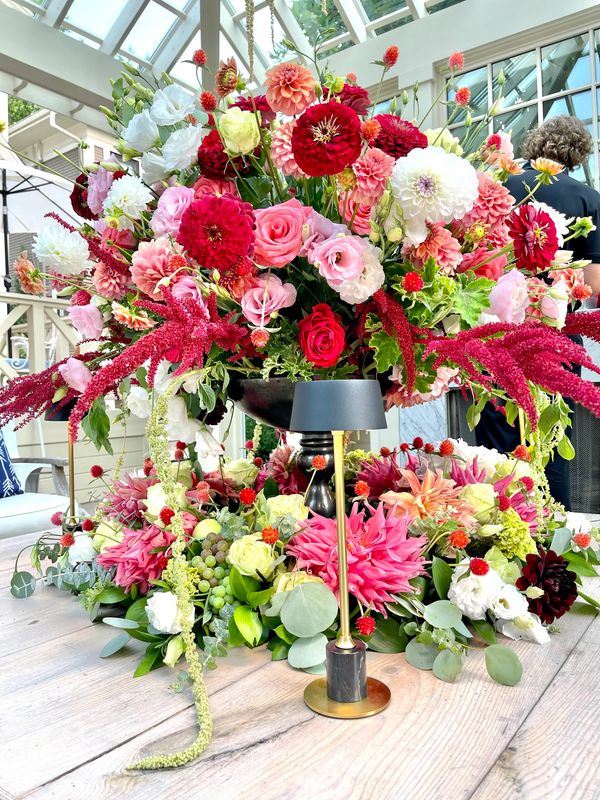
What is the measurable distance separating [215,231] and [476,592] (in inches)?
19.1

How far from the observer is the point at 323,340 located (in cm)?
70

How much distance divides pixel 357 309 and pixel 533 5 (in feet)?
8.59

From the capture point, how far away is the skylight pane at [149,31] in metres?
3.32

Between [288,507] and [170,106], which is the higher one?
[170,106]

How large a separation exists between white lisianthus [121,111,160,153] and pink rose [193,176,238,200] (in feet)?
0.30

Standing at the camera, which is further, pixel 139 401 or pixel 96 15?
pixel 96 15

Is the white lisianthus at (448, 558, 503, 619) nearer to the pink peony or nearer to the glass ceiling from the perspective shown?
the pink peony

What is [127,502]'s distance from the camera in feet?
2.91

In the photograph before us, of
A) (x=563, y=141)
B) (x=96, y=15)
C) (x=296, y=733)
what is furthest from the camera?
(x=96, y=15)

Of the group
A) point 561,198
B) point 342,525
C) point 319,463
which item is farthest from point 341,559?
point 561,198

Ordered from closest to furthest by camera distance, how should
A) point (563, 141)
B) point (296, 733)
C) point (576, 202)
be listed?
point (296, 733)
point (576, 202)
point (563, 141)

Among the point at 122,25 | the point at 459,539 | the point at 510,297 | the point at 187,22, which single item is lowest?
the point at 459,539

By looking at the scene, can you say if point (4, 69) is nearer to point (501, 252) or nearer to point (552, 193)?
point (552, 193)

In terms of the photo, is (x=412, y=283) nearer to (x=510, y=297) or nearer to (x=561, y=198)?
(x=510, y=297)
